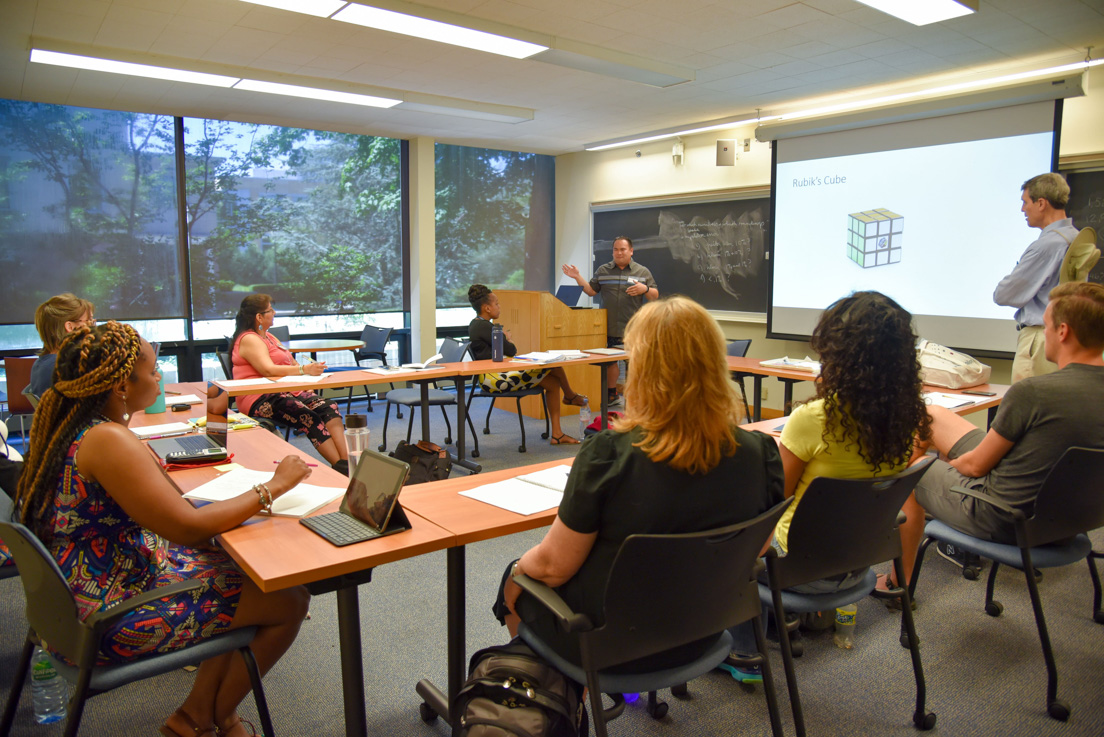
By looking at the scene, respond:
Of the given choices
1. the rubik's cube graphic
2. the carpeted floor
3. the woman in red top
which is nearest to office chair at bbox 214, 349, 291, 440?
the woman in red top

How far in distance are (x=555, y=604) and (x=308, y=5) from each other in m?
3.53

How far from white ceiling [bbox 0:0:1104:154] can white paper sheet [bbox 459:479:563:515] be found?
2792 mm

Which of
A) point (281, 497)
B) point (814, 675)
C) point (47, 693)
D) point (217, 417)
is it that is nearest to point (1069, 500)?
point (814, 675)

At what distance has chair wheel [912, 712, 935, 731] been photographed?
2.10m

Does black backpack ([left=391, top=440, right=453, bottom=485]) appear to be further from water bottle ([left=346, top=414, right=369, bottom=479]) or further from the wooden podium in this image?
the wooden podium

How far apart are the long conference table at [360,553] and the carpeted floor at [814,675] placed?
399 millimetres

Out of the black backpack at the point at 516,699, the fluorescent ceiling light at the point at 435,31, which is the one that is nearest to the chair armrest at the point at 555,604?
the black backpack at the point at 516,699

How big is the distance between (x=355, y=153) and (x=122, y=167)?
215 cm

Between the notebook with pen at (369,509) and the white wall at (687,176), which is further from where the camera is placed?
the white wall at (687,176)

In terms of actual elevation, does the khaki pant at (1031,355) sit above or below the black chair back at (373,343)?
above

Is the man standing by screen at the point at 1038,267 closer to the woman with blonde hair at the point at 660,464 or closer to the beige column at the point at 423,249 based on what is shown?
the woman with blonde hair at the point at 660,464

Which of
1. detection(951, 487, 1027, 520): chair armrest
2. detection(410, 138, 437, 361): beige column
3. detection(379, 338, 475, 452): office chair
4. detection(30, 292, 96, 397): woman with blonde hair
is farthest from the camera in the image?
detection(410, 138, 437, 361): beige column

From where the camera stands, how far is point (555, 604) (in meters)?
1.50

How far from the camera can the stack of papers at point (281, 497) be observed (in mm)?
1918
